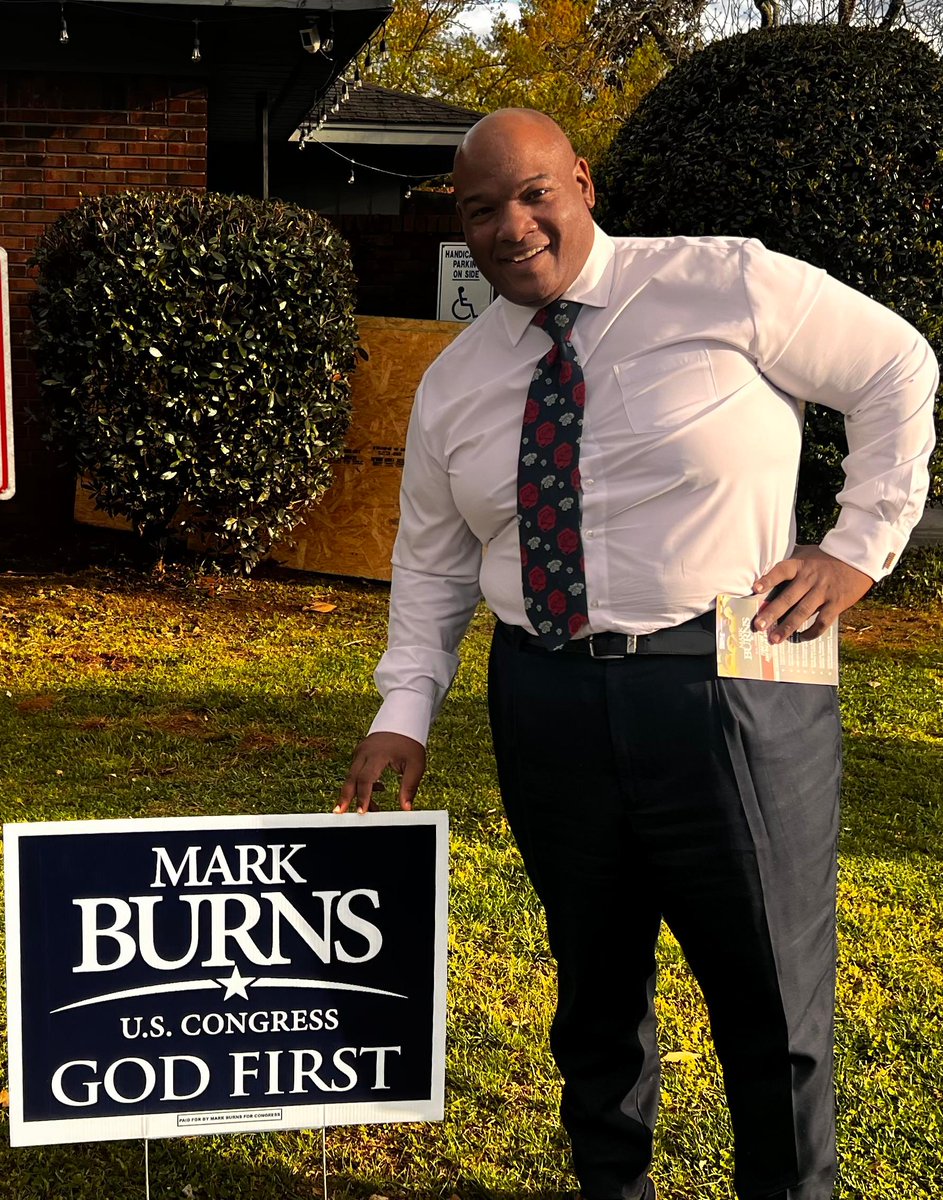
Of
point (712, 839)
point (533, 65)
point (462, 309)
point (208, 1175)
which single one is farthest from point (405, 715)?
point (533, 65)

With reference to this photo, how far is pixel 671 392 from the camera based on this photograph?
86.6 inches

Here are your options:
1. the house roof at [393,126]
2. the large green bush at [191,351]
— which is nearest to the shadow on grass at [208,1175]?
the large green bush at [191,351]

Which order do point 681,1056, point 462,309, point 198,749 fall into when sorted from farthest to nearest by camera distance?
point 462,309
point 198,749
point 681,1056

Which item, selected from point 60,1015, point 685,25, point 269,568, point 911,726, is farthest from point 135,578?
point 685,25

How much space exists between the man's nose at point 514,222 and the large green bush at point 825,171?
5.77m

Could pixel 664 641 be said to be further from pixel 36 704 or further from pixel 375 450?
pixel 375 450

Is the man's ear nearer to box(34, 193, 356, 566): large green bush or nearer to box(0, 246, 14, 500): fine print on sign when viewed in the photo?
box(0, 246, 14, 500): fine print on sign

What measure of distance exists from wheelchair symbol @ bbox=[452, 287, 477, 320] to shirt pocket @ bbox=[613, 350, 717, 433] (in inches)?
336

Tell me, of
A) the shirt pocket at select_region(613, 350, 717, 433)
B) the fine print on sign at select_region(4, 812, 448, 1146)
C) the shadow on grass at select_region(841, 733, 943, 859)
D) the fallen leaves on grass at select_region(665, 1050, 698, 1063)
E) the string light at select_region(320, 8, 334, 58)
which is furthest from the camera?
the string light at select_region(320, 8, 334, 58)

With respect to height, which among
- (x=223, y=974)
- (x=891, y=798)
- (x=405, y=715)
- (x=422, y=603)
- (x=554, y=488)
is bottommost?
(x=891, y=798)

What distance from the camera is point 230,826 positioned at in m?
2.50

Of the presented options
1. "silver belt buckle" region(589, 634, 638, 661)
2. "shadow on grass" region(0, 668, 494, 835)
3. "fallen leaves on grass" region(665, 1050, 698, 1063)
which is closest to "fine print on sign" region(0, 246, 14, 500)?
"silver belt buckle" region(589, 634, 638, 661)

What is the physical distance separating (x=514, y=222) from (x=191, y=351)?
18.9ft

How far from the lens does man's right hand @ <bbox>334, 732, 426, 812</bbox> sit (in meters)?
2.55
